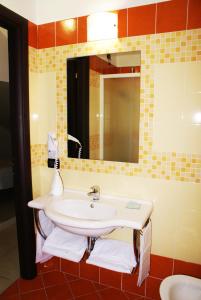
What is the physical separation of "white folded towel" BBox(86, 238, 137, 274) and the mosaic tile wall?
52 cm

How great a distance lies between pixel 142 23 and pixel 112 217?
1303mm

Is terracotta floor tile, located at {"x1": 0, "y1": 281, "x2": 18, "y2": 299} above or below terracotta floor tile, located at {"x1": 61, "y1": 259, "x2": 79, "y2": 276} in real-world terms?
below

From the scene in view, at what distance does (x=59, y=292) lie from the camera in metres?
1.92

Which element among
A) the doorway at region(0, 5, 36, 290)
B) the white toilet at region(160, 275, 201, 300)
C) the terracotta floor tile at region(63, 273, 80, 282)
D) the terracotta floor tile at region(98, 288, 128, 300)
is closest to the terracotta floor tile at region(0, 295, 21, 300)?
the doorway at region(0, 5, 36, 290)

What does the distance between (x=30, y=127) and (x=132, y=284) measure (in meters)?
1.48

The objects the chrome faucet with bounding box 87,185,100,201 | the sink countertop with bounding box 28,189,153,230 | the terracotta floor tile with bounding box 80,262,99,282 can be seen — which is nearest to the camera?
the sink countertop with bounding box 28,189,153,230

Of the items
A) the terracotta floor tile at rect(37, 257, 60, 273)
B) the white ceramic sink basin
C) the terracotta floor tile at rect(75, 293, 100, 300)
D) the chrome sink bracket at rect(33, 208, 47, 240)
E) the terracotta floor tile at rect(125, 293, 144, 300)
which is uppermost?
the white ceramic sink basin

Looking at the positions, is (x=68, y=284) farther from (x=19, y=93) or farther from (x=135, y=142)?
(x=19, y=93)

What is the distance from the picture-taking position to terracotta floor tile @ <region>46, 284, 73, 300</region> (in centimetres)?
187

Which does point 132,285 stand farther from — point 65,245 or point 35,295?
point 35,295

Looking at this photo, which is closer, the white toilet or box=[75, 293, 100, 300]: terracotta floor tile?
the white toilet

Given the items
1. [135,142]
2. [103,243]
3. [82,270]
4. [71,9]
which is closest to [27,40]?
[71,9]

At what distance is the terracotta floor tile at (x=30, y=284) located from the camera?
194 centimetres

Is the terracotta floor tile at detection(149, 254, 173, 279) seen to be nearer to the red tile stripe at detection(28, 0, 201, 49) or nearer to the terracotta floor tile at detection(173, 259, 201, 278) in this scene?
the terracotta floor tile at detection(173, 259, 201, 278)
